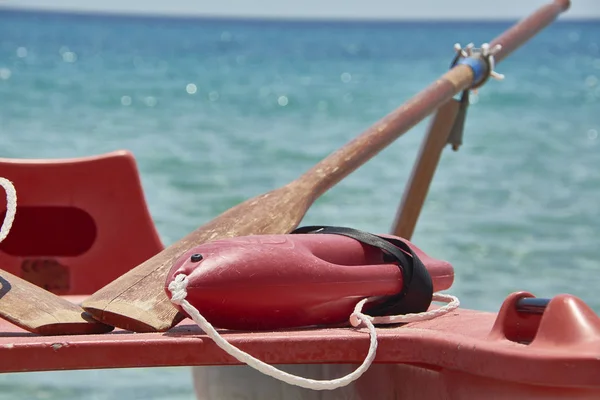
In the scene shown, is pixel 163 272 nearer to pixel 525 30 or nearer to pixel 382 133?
pixel 382 133

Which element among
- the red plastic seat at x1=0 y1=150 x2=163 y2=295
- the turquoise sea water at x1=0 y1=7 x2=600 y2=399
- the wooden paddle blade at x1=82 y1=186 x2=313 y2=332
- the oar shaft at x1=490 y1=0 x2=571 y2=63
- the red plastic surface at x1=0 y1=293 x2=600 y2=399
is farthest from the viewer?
the turquoise sea water at x1=0 y1=7 x2=600 y2=399

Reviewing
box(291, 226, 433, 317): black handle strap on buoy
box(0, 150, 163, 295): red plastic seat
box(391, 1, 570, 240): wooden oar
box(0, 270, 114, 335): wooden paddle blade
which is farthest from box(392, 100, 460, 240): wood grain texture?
box(0, 270, 114, 335): wooden paddle blade

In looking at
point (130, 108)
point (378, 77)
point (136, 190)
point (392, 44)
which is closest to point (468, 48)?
point (136, 190)

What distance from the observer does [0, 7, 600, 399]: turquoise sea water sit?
6129 millimetres

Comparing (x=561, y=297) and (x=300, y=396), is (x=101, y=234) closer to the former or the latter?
(x=300, y=396)

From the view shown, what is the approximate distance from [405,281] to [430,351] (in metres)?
0.23

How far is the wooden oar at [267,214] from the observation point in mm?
1851

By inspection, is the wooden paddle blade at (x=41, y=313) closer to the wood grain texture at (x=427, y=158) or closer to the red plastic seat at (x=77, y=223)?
the red plastic seat at (x=77, y=223)

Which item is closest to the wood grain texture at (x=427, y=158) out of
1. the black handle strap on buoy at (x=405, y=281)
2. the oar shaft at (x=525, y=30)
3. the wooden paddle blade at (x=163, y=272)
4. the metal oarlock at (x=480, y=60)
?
the metal oarlock at (x=480, y=60)

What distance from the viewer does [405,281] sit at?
190 cm

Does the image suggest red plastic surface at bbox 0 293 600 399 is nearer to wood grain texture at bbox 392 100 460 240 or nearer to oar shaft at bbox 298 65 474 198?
oar shaft at bbox 298 65 474 198

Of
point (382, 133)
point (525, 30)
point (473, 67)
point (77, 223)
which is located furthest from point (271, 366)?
point (525, 30)

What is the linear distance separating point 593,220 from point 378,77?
12138mm

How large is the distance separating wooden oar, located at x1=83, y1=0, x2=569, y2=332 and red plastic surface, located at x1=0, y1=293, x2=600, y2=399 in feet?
0.33
